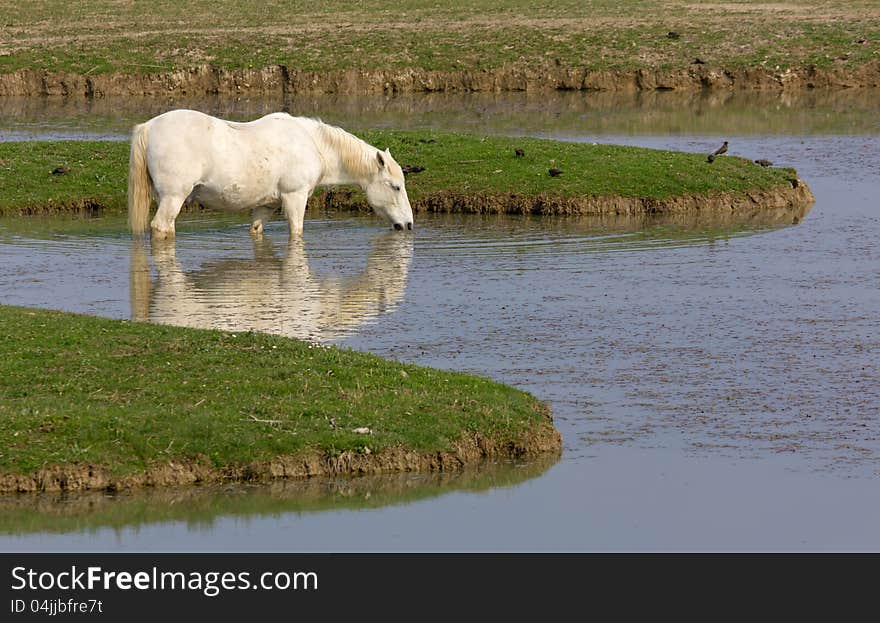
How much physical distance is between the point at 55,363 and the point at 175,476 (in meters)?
2.30

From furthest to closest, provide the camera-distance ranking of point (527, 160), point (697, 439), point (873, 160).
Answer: point (873, 160) < point (527, 160) < point (697, 439)

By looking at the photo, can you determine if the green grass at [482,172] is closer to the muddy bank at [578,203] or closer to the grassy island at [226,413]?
the muddy bank at [578,203]

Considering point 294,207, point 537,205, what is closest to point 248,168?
point 294,207

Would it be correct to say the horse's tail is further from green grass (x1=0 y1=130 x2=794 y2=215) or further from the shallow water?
green grass (x1=0 y1=130 x2=794 y2=215)

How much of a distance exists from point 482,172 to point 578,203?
2192mm

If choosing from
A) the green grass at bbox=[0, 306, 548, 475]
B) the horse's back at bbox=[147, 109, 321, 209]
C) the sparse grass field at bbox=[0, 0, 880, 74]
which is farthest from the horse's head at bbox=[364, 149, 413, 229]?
the sparse grass field at bbox=[0, 0, 880, 74]

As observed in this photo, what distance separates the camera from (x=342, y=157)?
2100cm

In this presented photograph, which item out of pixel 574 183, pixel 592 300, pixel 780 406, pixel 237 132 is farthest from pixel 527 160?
pixel 780 406

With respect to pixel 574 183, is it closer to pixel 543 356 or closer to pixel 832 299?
pixel 832 299

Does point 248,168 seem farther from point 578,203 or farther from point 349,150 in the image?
point 578,203

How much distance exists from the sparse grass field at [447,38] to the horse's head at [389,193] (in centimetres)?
2440

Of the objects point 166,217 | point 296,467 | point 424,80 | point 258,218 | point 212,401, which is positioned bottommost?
point 424,80

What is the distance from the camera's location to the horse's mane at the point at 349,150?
20834 millimetres

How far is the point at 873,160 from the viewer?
2938 cm
